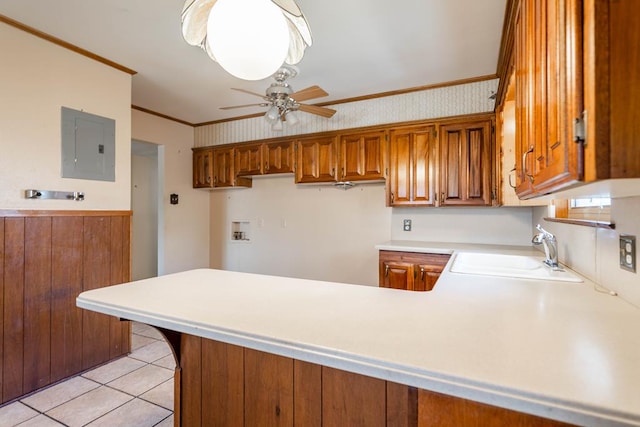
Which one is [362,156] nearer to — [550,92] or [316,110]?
[316,110]

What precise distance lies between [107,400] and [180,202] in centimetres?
261

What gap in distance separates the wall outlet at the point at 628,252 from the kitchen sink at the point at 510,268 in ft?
1.16

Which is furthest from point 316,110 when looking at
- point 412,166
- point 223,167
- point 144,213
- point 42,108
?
point 144,213

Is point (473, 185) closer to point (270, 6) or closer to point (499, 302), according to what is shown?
point (499, 302)

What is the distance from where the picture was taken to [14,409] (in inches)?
77.3

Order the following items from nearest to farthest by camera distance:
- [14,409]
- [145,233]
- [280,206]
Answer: [14,409] < [280,206] < [145,233]

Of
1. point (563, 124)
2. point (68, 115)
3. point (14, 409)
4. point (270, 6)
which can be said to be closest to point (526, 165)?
point (563, 124)

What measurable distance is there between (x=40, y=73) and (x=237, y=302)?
2.49 meters

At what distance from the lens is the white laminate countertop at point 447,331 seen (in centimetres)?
54

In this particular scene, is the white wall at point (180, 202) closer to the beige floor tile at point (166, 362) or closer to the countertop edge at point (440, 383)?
the beige floor tile at point (166, 362)

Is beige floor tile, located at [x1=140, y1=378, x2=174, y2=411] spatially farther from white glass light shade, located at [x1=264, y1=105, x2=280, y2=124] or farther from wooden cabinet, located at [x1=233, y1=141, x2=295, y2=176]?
wooden cabinet, located at [x1=233, y1=141, x2=295, y2=176]

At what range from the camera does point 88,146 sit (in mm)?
2443

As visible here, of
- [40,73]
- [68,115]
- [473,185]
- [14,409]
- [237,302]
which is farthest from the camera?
[473,185]

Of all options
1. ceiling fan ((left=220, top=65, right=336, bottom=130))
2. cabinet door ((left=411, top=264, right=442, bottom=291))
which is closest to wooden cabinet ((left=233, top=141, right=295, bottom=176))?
ceiling fan ((left=220, top=65, right=336, bottom=130))
